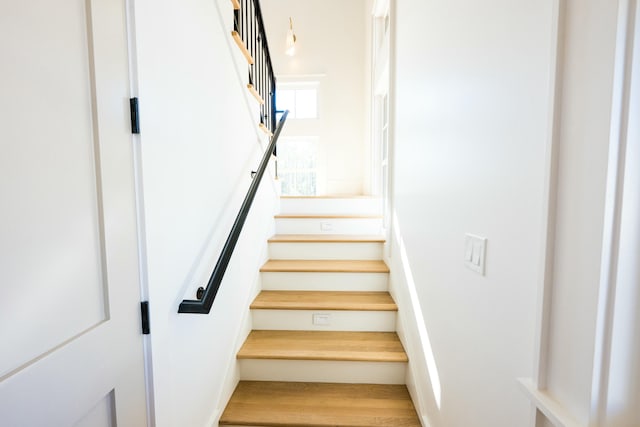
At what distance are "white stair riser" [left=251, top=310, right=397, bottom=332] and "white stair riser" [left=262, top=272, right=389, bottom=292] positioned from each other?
27 cm

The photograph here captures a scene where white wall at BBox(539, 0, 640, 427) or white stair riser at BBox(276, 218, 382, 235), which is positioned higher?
white wall at BBox(539, 0, 640, 427)

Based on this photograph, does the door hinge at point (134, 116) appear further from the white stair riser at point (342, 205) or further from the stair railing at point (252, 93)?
the white stair riser at point (342, 205)

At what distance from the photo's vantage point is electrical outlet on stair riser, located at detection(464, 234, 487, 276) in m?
0.84

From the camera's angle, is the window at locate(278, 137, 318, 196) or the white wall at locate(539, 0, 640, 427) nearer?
the white wall at locate(539, 0, 640, 427)

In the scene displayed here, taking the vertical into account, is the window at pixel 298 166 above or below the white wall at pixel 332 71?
below

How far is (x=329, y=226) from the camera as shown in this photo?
265 centimetres

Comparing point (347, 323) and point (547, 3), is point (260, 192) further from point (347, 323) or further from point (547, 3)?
point (547, 3)

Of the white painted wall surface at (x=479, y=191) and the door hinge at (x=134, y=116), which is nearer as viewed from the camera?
the white painted wall surface at (x=479, y=191)

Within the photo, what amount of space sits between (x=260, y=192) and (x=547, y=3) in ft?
6.32

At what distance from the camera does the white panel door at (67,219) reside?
495 mm

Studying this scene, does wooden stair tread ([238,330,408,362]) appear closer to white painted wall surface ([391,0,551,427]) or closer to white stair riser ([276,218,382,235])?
white painted wall surface ([391,0,551,427])

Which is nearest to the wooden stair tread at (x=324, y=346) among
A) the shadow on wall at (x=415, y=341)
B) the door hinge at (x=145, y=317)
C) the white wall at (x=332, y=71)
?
the shadow on wall at (x=415, y=341)

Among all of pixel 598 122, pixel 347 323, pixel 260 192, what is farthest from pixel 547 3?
pixel 260 192

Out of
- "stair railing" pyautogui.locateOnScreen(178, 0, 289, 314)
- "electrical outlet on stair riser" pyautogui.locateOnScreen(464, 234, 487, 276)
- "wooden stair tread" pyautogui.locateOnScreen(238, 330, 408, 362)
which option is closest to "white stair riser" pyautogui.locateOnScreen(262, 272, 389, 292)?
"wooden stair tread" pyautogui.locateOnScreen(238, 330, 408, 362)
